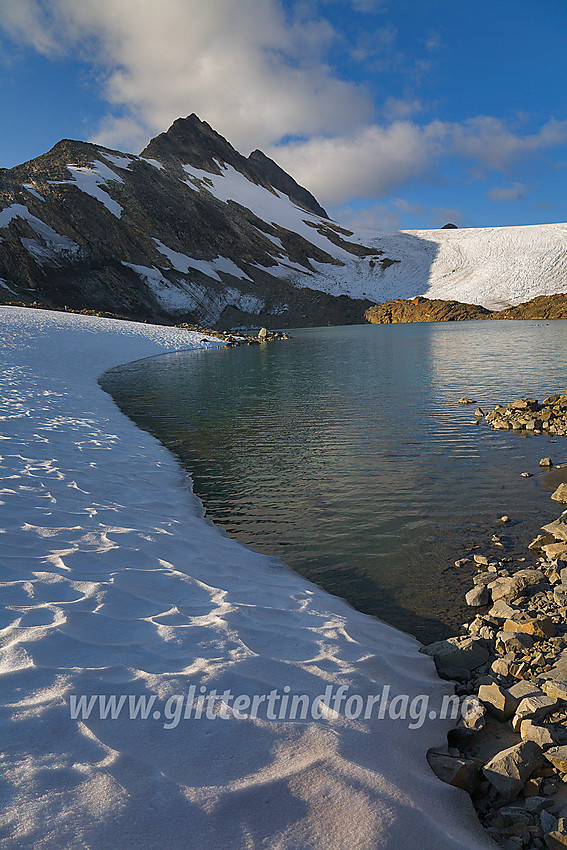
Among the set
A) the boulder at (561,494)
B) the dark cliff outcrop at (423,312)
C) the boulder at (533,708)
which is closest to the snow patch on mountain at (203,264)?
the dark cliff outcrop at (423,312)

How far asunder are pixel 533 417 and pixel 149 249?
8837 cm

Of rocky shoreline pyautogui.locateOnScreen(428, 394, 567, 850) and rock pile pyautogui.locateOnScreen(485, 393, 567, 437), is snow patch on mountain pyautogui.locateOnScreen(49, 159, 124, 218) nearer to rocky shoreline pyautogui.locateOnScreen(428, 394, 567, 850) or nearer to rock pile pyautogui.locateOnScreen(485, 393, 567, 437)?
rock pile pyautogui.locateOnScreen(485, 393, 567, 437)

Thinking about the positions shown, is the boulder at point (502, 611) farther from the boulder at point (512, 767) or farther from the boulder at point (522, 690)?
the boulder at point (512, 767)

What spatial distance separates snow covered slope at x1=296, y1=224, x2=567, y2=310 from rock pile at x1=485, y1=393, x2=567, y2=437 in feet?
282

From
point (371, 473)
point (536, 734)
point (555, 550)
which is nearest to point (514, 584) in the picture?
point (555, 550)

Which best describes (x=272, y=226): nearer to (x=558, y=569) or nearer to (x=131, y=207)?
(x=131, y=207)

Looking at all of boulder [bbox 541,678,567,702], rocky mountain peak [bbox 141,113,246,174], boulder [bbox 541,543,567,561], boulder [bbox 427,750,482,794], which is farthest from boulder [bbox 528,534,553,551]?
rocky mountain peak [bbox 141,113,246,174]

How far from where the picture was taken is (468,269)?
361ft

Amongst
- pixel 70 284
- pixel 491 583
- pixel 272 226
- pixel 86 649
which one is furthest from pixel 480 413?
pixel 272 226

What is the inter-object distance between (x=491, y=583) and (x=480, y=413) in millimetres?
9221

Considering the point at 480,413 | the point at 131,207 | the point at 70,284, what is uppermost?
the point at 131,207

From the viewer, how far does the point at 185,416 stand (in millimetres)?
15422

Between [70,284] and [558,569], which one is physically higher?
[70,284]

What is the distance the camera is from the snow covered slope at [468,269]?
316 feet
